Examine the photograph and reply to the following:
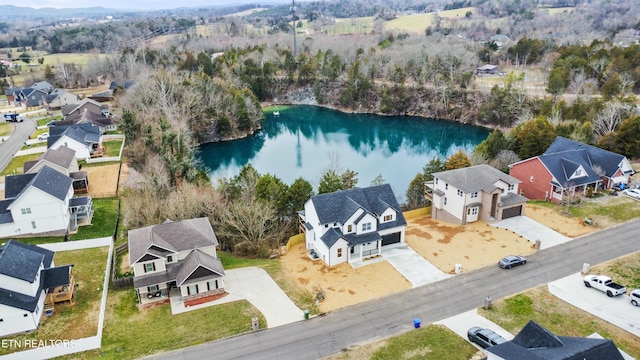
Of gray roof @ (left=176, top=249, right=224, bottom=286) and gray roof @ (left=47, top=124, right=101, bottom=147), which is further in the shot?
gray roof @ (left=47, top=124, right=101, bottom=147)

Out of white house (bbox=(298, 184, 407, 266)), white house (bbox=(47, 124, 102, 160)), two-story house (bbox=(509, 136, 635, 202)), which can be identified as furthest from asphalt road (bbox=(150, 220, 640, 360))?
white house (bbox=(47, 124, 102, 160))

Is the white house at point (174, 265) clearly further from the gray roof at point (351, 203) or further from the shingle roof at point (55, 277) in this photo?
the gray roof at point (351, 203)

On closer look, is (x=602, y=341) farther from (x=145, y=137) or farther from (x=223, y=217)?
(x=145, y=137)

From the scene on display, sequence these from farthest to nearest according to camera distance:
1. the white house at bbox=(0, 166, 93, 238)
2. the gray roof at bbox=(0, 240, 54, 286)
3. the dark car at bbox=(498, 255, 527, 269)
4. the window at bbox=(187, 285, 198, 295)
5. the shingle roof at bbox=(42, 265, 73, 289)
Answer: the white house at bbox=(0, 166, 93, 238), the dark car at bbox=(498, 255, 527, 269), the window at bbox=(187, 285, 198, 295), the shingle roof at bbox=(42, 265, 73, 289), the gray roof at bbox=(0, 240, 54, 286)

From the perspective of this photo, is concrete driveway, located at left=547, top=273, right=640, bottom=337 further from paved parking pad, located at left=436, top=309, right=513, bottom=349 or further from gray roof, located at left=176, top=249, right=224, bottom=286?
gray roof, located at left=176, top=249, right=224, bottom=286

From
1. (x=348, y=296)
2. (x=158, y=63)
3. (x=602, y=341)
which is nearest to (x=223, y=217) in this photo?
(x=348, y=296)

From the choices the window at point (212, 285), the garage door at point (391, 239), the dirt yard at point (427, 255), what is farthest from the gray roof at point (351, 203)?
the window at point (212, 285)

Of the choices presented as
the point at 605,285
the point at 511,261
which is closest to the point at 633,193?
the point at 605,285
